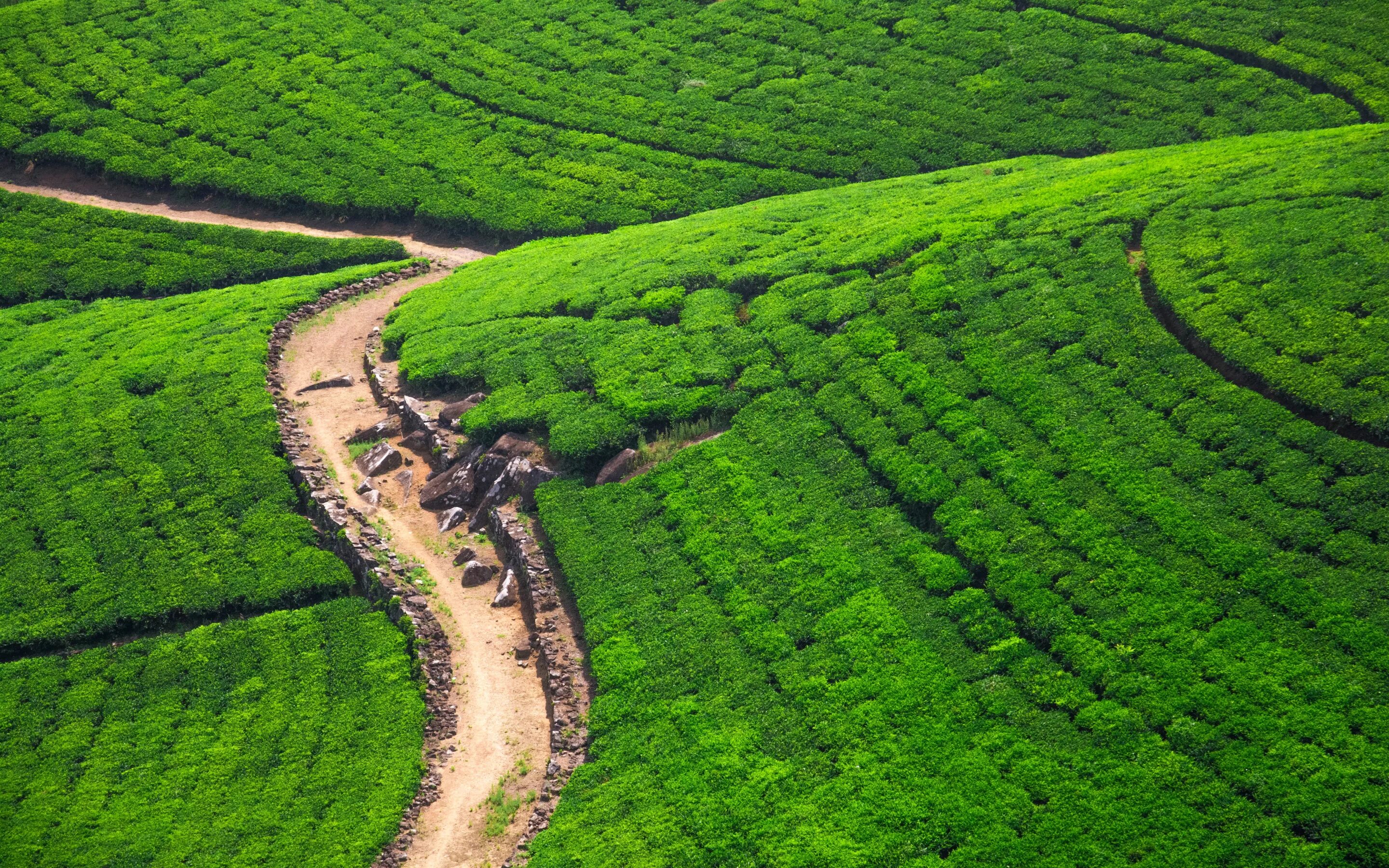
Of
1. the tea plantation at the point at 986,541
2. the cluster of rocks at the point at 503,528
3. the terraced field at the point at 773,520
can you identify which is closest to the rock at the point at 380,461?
the cluster of rocks at the point at 503,528

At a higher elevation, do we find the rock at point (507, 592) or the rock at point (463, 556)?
the rock at point (463, 556)

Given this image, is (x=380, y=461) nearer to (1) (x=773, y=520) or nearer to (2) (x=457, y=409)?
(2) (x=457, y=409)

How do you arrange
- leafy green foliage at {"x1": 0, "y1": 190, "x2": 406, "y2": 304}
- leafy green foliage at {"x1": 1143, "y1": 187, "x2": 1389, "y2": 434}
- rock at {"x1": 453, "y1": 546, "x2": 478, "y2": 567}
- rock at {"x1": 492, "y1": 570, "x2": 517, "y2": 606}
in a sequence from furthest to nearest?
leafy green foliage at {"x1": 0, "y1": 190, "x2": 406, "y2": 304} → rock at {"x1": 453, "y1": 546, "x2": 478, "y2": 567} → rock at {"x1": 492, "y1": 570, "x2": 517, "y2": 606} → leafy green foliage at {"x1": 1143, "y1": 187, "x2": 1389, "y2": 434}

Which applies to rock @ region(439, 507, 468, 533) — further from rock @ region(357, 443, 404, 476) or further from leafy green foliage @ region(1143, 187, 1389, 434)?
leafy green foliage @ region(1143, 187, 1389, 434)

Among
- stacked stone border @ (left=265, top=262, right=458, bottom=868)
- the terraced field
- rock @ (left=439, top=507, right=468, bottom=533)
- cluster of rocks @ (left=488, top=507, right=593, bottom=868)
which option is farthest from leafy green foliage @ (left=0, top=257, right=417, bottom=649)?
cluster of rocks @ (left=488, top=507, right=593, bottom=868)

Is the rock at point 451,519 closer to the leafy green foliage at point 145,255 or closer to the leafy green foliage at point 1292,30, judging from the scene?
the leafy green foliage at point 145,255

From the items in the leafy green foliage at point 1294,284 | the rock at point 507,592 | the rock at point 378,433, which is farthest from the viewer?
the rock at point 378,433
